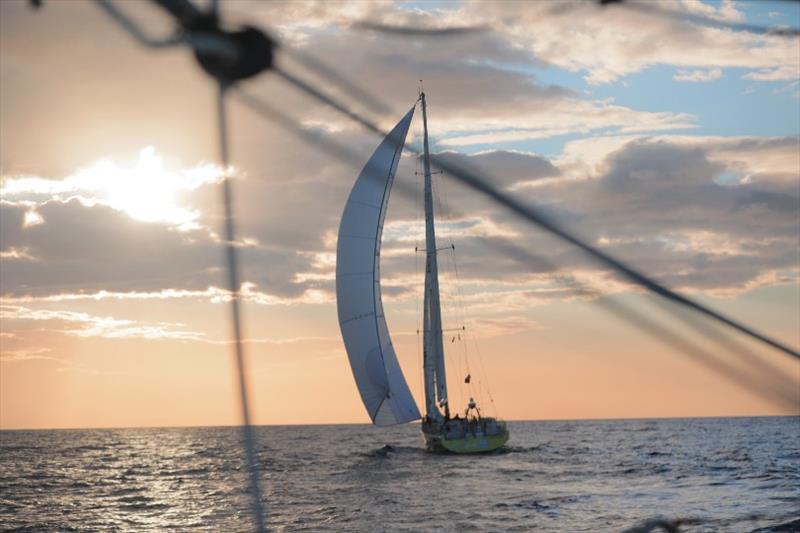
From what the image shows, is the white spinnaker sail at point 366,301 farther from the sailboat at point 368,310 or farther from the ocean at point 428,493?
the ocean at point 428,493

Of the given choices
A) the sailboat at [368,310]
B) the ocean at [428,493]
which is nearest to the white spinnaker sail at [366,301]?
the sailboat at [368,310]

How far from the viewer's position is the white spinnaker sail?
65188 mm

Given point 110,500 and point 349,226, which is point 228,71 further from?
point 349,226

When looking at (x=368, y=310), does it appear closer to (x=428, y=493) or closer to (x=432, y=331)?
(x=432, y=331)

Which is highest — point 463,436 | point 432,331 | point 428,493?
point 432,331

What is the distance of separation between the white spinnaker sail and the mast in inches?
217

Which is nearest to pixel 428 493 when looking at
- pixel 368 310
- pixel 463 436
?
pixel 368 310

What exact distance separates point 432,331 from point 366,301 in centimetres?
861

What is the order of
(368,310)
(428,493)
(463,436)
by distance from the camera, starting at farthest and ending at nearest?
(463,436)
(368,310)
(428,493)

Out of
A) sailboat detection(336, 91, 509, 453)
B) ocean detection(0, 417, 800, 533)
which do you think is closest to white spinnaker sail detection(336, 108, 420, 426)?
sailboat detection(336, 91, 509, 453)

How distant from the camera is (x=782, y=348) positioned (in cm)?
328

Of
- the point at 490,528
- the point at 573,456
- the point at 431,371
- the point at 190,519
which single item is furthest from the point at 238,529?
the point at 573,456

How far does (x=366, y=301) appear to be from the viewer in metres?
65.3

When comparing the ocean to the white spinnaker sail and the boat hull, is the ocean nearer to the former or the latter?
the boat hull
